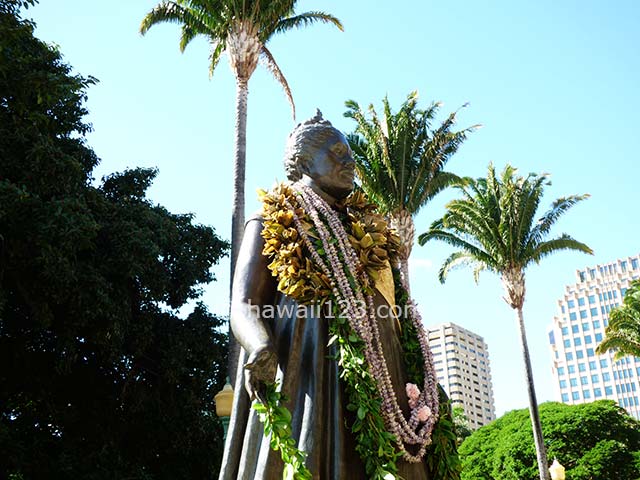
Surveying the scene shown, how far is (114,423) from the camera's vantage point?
17.7 m

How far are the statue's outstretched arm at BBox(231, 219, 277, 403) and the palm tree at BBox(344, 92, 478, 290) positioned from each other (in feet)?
59.3

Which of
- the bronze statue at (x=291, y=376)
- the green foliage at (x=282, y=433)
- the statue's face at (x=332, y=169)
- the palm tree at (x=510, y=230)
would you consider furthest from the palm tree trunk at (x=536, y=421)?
the green foliage at (x=282, y=433)

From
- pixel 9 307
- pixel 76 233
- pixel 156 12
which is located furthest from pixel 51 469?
pixel 156 12

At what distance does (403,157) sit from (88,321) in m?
10.4

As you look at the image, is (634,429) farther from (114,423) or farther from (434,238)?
(114,423)

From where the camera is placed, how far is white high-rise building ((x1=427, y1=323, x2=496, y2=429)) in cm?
12594

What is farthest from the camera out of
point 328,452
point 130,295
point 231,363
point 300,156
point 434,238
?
point 434,238

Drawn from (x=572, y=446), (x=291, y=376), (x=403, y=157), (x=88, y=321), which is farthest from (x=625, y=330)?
(x=291, y=376)

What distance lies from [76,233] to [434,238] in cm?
1434

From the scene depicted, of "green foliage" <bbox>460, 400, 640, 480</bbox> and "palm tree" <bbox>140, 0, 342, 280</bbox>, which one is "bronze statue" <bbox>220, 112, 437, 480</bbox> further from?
"green foliage" <bbox>460, 400, 640, 480</bbox>

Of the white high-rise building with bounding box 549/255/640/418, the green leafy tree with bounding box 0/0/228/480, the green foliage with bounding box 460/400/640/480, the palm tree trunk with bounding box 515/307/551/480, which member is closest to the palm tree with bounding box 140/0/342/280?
the green leafy tree with bounding box 0/0/228/480

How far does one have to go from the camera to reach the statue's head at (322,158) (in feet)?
11.6

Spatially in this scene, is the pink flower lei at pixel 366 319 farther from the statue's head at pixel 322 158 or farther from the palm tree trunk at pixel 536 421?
the palm tree trunk at pixel 536 421

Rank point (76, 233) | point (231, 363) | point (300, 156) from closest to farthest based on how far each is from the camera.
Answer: point (300, 156)
point (76, 233)
point (231, 363)
